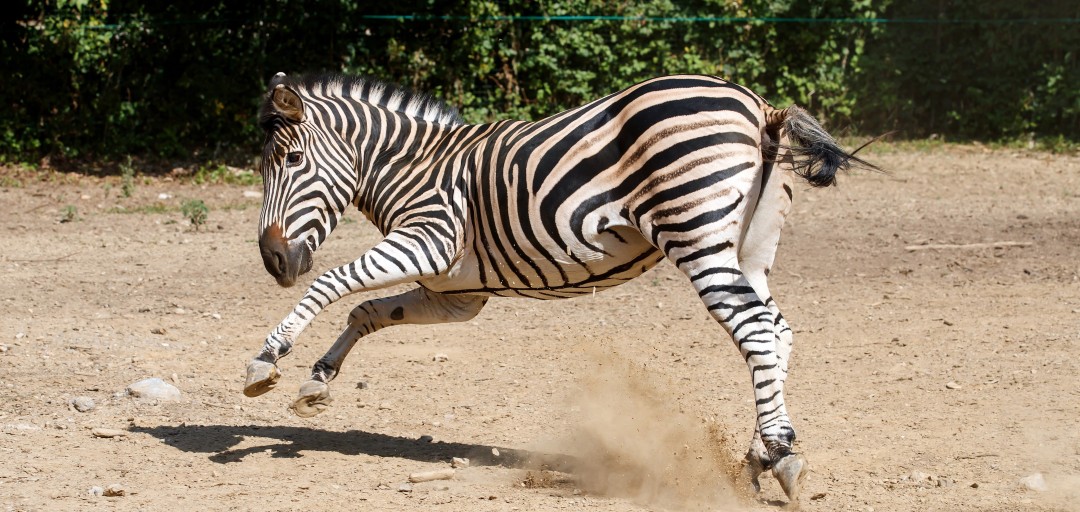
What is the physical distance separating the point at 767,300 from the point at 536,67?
1038 cm

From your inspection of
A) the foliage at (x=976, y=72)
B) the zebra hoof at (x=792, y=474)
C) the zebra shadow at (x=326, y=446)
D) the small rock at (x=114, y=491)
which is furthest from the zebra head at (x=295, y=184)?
the foliage at (x=976, y=72)

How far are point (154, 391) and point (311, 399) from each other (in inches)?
57.0

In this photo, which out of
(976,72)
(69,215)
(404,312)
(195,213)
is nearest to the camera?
(404,312)

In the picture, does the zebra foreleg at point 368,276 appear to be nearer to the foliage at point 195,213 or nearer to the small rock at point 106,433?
the small rock at point 106,433

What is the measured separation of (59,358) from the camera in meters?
7.18

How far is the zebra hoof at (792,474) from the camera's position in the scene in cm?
491

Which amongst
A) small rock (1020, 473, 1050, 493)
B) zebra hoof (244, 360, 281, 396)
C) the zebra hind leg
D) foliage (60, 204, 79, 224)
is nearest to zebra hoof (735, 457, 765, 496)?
the zebra hind leg

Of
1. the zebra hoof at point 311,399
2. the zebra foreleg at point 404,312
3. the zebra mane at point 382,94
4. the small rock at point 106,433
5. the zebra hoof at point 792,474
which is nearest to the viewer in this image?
the zebra hoof at point 792,474

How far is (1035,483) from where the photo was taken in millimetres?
5137

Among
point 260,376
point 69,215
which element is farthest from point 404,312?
point 69,215

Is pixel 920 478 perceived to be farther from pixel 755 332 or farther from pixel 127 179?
pixel 127 179

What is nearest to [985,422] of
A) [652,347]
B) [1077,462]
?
[1077,462]

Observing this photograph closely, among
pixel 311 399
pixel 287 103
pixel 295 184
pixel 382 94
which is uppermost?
pixel 382 94

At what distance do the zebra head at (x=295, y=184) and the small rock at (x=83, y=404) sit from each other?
141 centimetres
